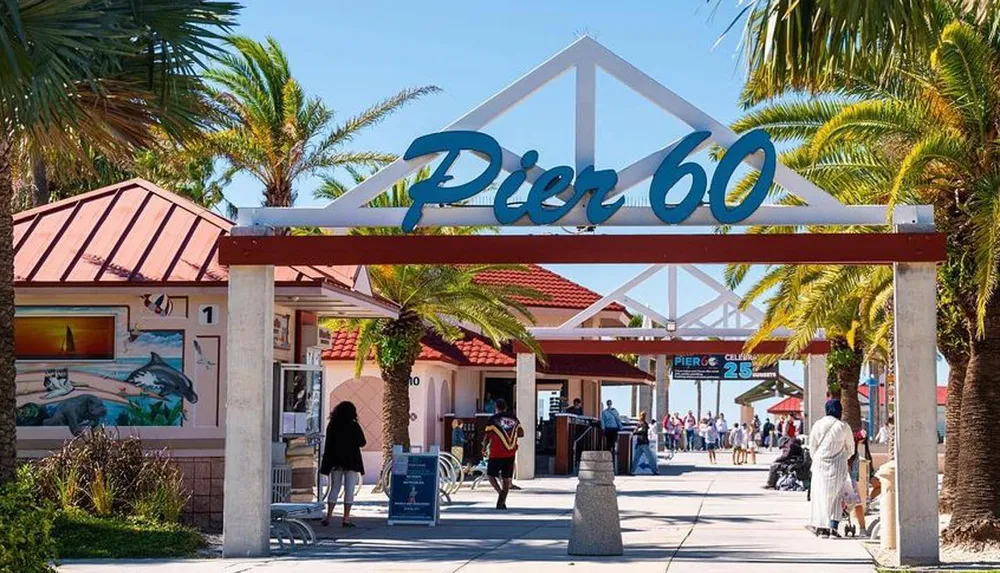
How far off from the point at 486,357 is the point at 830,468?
22.0m

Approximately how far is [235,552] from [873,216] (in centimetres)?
801

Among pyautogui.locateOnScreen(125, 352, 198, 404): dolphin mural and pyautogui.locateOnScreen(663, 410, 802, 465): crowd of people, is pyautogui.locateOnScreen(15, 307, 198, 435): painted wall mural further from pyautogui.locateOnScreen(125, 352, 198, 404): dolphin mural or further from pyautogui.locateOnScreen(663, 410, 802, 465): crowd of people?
pyautogui.locateOnScreen(663, 410, 802, 465): crowd of people

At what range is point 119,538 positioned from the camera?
56.8ft

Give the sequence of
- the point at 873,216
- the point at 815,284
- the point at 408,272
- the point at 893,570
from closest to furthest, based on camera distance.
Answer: the point at 893,570
the point at 873,216
the point at 815,284
the point at 408,272

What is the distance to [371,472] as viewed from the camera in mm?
36719

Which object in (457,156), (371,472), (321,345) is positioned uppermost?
(457,156)

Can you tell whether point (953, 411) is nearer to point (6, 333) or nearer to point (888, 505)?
point (888, 505)

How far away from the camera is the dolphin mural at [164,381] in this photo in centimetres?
2012

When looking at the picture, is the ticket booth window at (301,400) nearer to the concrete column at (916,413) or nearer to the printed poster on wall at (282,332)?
the printed poster on wall at (282,332)

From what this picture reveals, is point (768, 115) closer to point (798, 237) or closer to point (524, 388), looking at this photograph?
point (798, 237)

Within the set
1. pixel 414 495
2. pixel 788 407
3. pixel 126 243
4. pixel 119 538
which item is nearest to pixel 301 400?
pixel 414 495

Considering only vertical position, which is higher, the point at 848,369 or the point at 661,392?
the point at 848,369

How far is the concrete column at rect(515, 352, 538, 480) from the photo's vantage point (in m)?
35.5

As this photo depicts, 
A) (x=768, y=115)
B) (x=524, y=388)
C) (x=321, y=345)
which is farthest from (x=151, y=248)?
(x=524, y=388)
